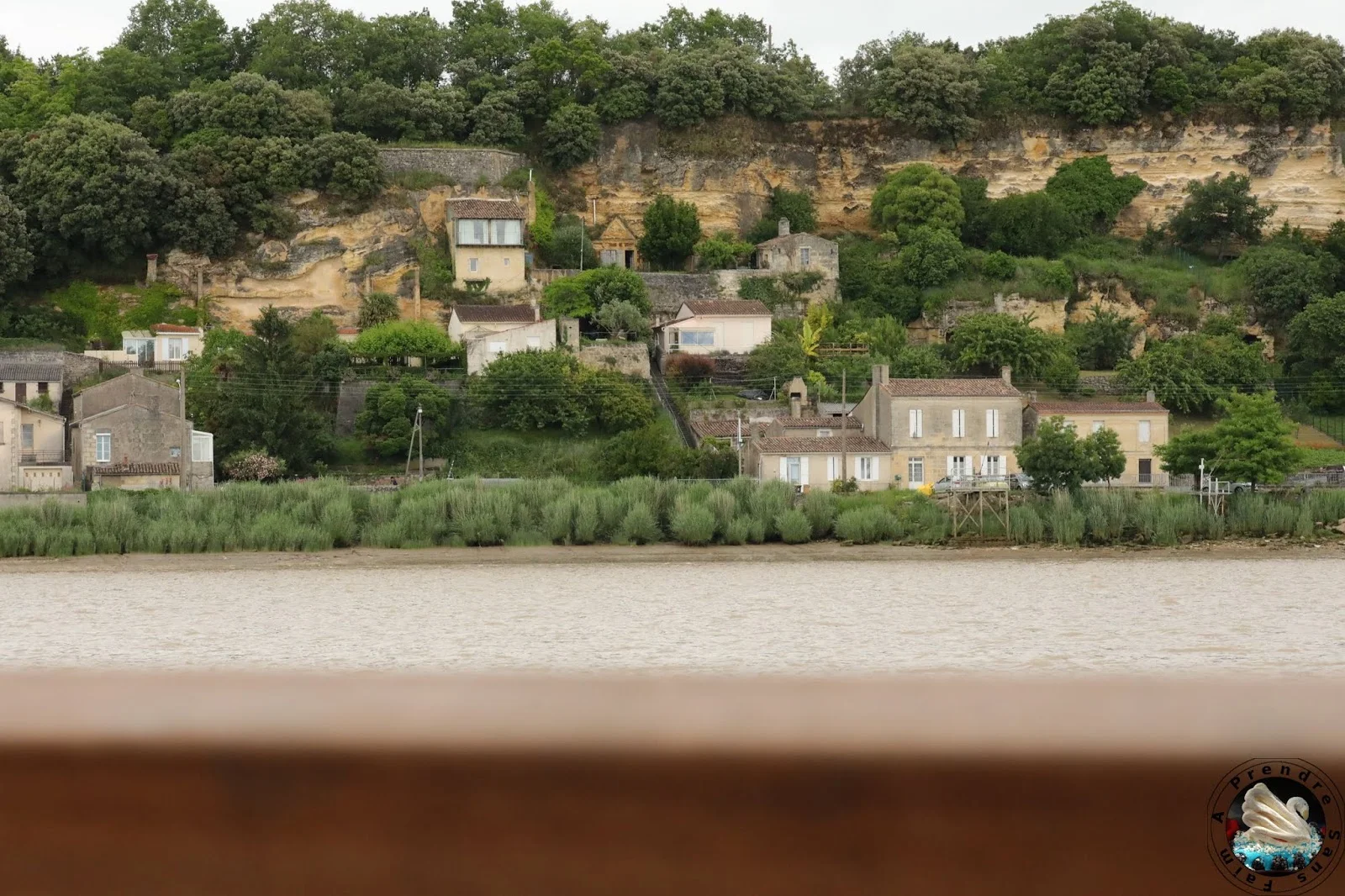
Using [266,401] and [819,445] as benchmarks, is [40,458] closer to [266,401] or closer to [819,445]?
[266,401]

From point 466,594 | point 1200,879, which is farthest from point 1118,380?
point 1200,879

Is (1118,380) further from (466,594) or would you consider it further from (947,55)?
(466,594)

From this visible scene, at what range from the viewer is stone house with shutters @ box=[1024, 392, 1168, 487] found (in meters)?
36.4

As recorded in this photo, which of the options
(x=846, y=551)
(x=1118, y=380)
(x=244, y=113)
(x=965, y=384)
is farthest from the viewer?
(x=244, y=113)

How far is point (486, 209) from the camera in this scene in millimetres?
48375

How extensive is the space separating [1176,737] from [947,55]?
58.2 metres

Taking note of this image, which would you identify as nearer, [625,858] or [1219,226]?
[625,858]

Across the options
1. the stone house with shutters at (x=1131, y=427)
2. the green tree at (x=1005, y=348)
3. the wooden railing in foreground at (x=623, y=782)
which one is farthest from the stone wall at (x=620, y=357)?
the wooden railing in foreground at (x=623, y=782)

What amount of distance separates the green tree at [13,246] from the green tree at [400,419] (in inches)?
559

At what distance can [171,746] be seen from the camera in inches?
44.8

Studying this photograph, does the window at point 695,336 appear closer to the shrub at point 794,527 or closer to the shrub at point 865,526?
the shrub at point 865,526

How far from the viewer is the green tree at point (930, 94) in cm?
5528

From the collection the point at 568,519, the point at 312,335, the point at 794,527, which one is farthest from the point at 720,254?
the point at 568,519

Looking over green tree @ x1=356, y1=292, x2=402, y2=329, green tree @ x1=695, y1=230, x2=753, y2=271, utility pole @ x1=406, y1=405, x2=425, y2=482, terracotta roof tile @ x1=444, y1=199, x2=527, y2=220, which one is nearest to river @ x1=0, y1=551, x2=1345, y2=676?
utility pole @ x1=406, y1=405, x2=425, y2=482
